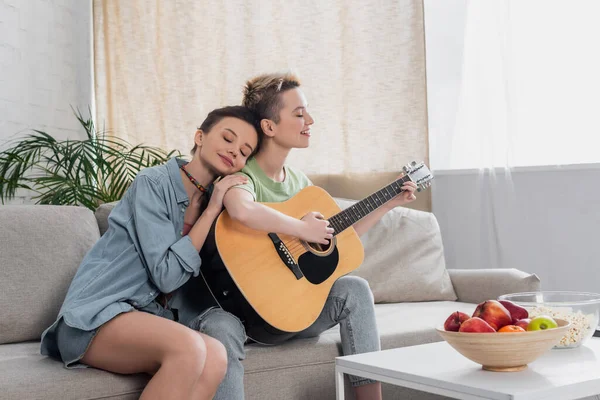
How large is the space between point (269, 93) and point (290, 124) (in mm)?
121

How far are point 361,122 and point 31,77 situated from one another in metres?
1.65

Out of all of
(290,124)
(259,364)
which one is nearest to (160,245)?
(259,364)

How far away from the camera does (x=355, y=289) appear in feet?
6.46

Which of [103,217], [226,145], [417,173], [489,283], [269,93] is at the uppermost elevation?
[269,93]

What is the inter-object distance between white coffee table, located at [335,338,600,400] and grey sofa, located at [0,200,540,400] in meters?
0.32

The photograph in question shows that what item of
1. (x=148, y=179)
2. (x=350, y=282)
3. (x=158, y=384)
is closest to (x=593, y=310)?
(x=350, y=282)

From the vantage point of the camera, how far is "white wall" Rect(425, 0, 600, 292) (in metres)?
3.00

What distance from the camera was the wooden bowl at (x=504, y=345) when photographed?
1354 millimetres

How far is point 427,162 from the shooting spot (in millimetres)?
3434

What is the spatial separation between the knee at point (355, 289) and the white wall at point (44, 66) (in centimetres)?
200

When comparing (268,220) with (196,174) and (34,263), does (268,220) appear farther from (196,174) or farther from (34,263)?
(34,263)

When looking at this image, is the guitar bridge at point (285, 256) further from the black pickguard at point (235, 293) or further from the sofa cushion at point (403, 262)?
the sofa cushion at point (403, 262)

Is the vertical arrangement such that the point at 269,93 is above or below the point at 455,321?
above

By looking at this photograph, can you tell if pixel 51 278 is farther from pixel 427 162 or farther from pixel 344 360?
pixel 427 162
